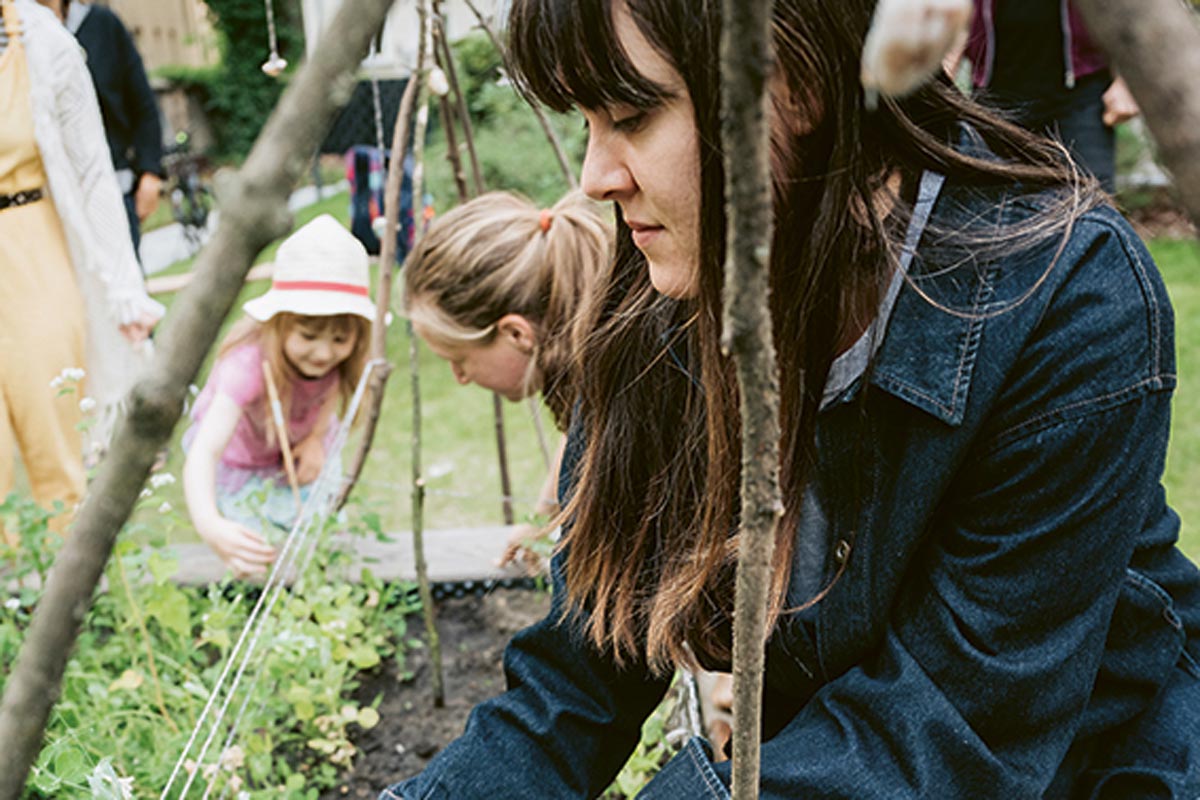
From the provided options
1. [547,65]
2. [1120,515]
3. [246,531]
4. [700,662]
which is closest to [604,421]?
[700,662]

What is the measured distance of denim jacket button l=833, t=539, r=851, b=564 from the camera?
120 cm

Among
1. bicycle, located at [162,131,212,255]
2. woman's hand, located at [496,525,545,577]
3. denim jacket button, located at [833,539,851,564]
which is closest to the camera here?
denim jacket button, located at [833,539,851,564]

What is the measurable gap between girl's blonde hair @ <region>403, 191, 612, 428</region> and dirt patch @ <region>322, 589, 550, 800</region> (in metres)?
0.61

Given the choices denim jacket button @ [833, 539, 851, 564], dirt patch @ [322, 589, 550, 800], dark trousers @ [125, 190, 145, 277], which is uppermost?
denim jacket button @ [833, 539, 851, 564]

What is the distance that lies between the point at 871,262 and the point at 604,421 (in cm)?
40

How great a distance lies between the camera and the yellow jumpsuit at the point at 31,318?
9.49 ft

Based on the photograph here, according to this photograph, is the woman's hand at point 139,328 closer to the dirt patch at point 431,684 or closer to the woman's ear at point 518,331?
the dirt patch at point 431,684

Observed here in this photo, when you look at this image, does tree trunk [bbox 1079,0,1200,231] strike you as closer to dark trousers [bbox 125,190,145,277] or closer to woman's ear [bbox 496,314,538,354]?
woman's ear [bbox 496,314,538,354]

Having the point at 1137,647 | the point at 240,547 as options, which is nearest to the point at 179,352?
the point at 1137,647

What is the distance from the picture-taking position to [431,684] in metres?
2.40

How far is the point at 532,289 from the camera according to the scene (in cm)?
228

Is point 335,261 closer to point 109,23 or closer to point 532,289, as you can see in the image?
point 532,289

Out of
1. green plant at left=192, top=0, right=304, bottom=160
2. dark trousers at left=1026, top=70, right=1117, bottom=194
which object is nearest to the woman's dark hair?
dark trousers at left=1026, top=70, right=1117, bottom=194

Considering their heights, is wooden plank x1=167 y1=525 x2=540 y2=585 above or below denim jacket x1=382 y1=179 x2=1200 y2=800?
below
